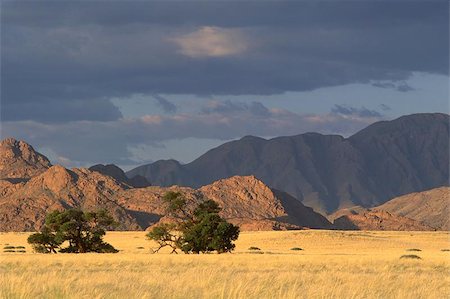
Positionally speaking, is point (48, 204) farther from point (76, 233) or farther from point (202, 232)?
point (202, 232)

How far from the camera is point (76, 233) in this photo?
245 feet

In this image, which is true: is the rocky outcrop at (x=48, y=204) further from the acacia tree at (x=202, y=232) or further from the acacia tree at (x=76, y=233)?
the acacia tree at (x=202, y=232)

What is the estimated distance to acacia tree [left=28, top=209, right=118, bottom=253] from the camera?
242ft

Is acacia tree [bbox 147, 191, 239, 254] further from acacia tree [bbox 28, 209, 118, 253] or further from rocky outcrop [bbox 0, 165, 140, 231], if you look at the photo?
rocky outcrop [bbox 0, 165, 140, 231]

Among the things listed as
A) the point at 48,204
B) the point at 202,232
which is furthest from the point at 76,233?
the point at 48,204

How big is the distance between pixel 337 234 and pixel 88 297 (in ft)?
352

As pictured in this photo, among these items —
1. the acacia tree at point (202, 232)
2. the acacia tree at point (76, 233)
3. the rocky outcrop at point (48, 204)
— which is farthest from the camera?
the rocky outcrop at point (48, 204)

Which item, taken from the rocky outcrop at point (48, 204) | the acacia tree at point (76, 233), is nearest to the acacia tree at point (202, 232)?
the acacia tree at point (76, 233)

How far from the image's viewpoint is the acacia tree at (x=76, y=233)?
73.8 metres

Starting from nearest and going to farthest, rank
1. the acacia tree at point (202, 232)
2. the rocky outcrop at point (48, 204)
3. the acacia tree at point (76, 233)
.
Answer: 1. the acacia tree at point (202, 232)
2. the acacia tree at point (76, 233)
3. the rocky outcrop at point (48, 204)

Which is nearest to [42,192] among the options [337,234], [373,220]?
[373,220]

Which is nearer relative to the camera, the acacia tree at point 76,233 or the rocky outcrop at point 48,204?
the acacia tree at point 76,233

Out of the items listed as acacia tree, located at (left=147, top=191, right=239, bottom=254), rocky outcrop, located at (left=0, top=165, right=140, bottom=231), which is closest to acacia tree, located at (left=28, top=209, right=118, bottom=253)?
acacia tree, located at (left=147, top=191, right=239, bottom=254)

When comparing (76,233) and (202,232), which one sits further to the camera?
(76,233)
